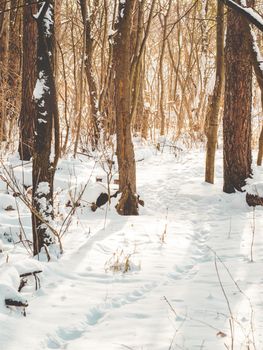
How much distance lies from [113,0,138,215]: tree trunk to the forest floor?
0.32 m

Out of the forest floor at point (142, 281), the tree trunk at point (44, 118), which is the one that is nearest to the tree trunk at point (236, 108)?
the forest floor at point (142, 281)

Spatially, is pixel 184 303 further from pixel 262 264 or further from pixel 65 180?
pixel 65 180

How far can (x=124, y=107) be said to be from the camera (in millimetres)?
5641

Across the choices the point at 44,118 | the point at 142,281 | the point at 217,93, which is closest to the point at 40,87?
the point at 44,118

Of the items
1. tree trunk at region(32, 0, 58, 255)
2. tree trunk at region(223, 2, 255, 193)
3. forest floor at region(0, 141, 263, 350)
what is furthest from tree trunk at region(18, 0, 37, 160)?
tree trunk at region(32, 0, 58, 255)

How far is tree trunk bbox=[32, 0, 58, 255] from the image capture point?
3.70 m

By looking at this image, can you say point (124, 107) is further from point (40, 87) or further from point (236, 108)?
point (236, 108)

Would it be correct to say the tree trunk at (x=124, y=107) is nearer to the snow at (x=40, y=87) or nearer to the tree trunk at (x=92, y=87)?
Answer: the snow at (x=40, y=87)

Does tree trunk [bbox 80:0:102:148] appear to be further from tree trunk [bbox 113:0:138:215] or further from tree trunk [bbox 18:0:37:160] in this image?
tree trunk [bbox 113:0:138:215]

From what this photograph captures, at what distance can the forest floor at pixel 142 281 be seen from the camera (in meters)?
2.61

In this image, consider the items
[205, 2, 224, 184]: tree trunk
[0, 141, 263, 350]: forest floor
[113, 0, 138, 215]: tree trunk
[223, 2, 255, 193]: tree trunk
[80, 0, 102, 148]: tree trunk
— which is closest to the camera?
[0, 141, 263, 350]: forest floor

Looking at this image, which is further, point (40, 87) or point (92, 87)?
point (92, 87)

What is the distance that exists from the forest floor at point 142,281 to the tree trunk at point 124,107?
322 millimetres

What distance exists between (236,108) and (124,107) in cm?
209
